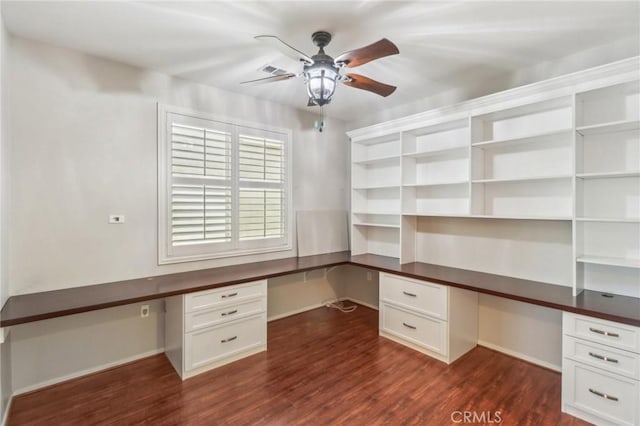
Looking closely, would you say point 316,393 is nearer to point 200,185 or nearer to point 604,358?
point 604,358

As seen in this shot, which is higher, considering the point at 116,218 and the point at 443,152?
the point at 443,152

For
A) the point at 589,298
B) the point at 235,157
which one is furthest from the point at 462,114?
the point at 235,157

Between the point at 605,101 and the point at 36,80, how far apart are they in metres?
4.39

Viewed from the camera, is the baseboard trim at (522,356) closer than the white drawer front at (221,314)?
No

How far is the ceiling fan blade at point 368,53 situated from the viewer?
1.73 m

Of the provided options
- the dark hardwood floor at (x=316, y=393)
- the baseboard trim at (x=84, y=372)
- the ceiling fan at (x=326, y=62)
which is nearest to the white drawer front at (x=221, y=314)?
the dark hardwood floor at (x=316, y=393)

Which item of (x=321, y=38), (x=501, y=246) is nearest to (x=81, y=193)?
(x=321, y=38)

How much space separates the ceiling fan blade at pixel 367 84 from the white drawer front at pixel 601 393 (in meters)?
2.36

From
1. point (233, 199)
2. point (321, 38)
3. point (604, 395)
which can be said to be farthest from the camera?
point (233, 199)

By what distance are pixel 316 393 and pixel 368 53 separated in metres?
2.44

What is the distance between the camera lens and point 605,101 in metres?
2.30

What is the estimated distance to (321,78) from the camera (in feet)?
6.59

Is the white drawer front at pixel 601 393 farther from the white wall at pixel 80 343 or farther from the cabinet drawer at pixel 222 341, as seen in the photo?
the white wall at pixel 80 343

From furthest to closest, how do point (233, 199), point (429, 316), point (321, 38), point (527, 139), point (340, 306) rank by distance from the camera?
1. point (340, 306)
2. point (233, 199)
3. point (429, 316)
4. point (527, 139)
5. point (321, 38)
